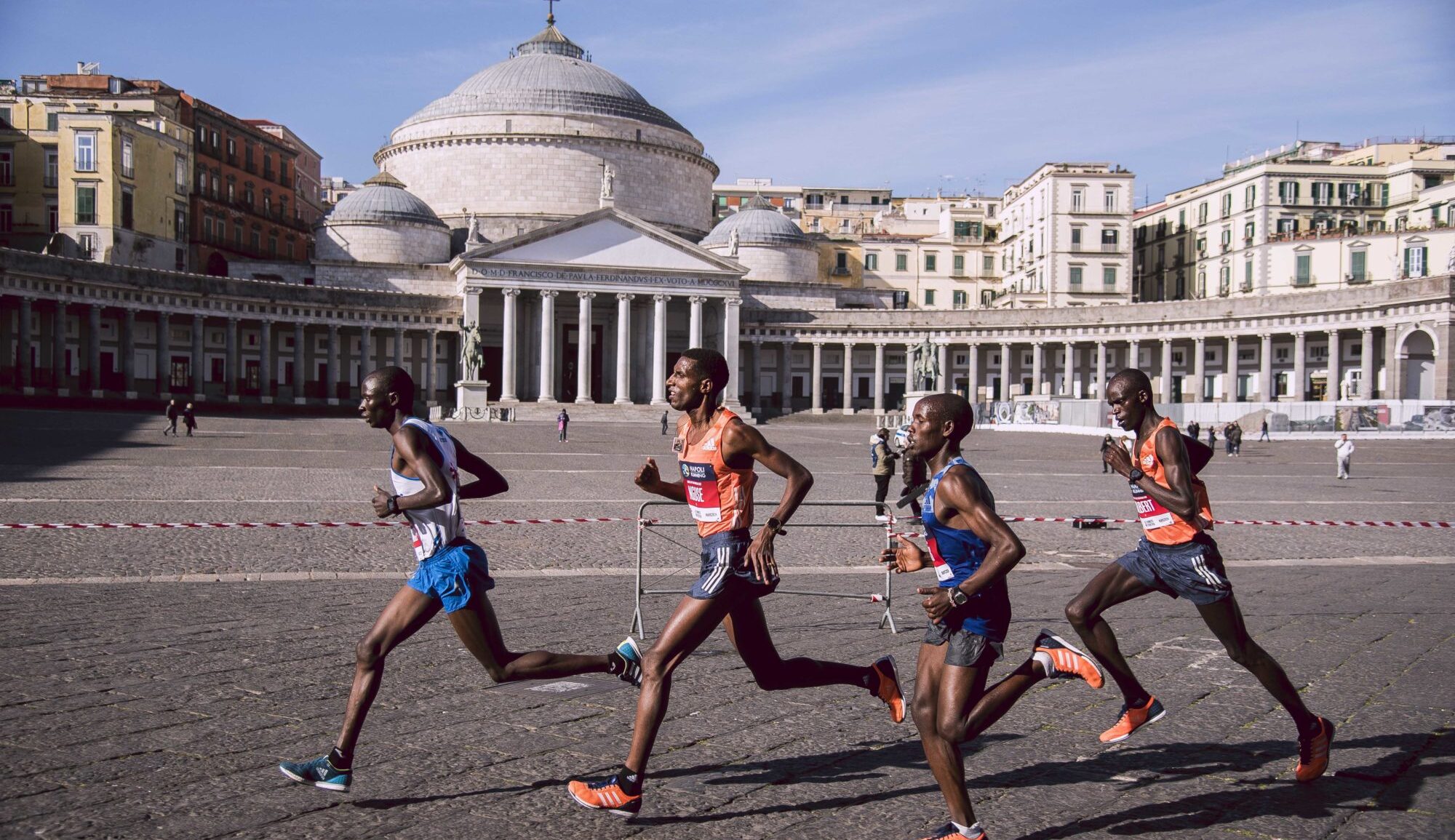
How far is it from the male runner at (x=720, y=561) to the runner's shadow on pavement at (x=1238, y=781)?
98 centimetres

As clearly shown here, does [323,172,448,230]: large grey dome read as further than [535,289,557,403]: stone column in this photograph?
Yes

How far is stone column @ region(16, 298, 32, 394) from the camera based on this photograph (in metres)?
50.7

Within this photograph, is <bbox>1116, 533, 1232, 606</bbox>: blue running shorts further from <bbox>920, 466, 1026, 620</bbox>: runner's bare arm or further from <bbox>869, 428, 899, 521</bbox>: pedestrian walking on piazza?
<bbox>869, 428, 899, 521</bbox>: pedestrian walking on piazza

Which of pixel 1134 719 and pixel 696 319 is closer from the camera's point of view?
pixel 1134 719

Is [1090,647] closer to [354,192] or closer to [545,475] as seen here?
[545,475]

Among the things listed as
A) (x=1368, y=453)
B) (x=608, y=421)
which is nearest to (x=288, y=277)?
(x=608, y=421)

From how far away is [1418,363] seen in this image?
182 feet

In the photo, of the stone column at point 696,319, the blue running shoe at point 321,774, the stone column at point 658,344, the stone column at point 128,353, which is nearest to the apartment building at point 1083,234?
the stone column at point 696,319

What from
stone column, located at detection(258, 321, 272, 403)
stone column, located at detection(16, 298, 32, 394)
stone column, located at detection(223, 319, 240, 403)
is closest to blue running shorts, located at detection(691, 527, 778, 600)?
stone column, located at detection(16, 298, 32, 394)

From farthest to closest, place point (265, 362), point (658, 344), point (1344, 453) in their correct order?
1. point (658, 344)
2. point (265, 362)
3. point (1344, 453)

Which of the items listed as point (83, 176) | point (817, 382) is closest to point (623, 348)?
point (817, 382)

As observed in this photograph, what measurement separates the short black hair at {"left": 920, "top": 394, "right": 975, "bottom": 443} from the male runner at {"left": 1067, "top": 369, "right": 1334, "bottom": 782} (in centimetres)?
99

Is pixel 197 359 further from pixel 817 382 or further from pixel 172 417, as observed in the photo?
pixel 817 382

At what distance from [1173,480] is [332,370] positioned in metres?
65.1
